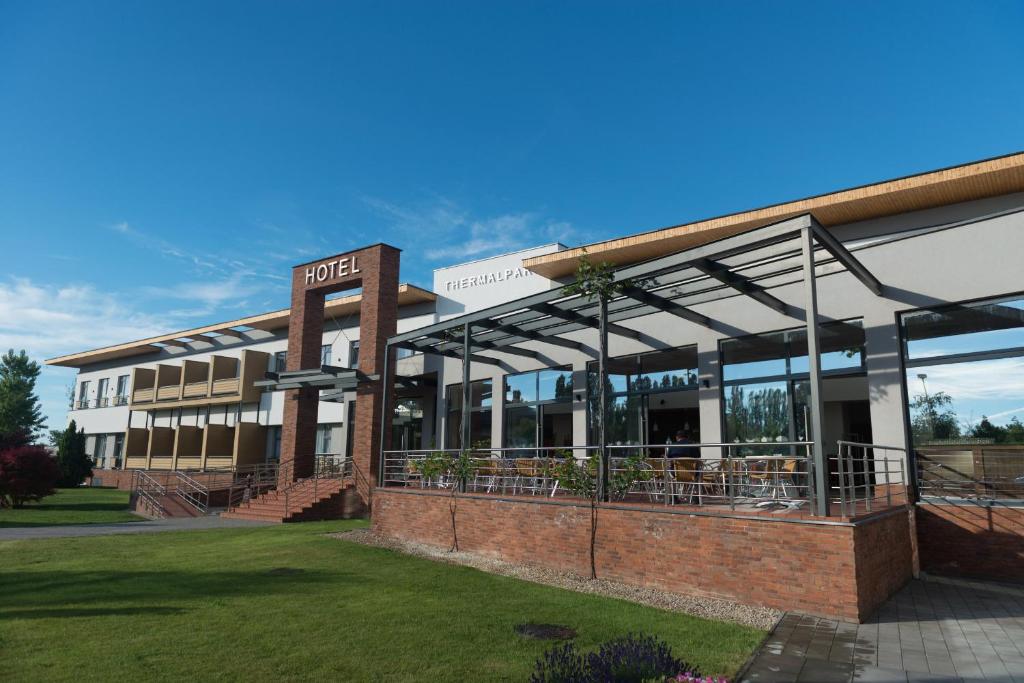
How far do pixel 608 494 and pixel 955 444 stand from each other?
5830mm

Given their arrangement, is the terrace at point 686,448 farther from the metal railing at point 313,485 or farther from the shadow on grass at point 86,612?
the shadow on grass at point 86,612

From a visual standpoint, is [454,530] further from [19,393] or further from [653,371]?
[19,393]

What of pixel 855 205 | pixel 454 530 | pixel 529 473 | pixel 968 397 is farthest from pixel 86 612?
pixel 855 205

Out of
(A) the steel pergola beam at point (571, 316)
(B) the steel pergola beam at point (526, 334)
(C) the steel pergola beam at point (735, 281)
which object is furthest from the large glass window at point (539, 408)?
(C) the steel pergola beam at point (735, 281)

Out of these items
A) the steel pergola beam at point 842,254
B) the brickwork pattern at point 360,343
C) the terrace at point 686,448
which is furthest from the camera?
the brickwork pattern at point 360,343

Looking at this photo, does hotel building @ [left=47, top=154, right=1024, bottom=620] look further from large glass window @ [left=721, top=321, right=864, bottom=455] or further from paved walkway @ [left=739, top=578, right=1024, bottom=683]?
paved walkway @ [left=739, top=578, right=1024, bottom=683]

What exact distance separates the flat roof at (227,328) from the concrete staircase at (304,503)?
23.9 feet

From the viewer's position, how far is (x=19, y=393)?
61.2m

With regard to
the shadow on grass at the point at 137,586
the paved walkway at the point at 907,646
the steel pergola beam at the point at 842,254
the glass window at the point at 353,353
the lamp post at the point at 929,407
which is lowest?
the shadow on grass at the point at 137,586

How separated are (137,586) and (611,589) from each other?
21.5 feet

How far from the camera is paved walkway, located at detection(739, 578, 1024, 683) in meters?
5.33

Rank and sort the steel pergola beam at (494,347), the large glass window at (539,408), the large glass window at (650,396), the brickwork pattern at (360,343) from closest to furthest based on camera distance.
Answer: the large glass window at (650,396) → the steel pergola beam at (494,347) → the large glass window at (539,408) → the brickwork pattern at (360,343)

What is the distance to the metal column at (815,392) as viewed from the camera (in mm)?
7281

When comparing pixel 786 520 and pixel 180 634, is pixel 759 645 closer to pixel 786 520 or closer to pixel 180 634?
pixel 786 520
